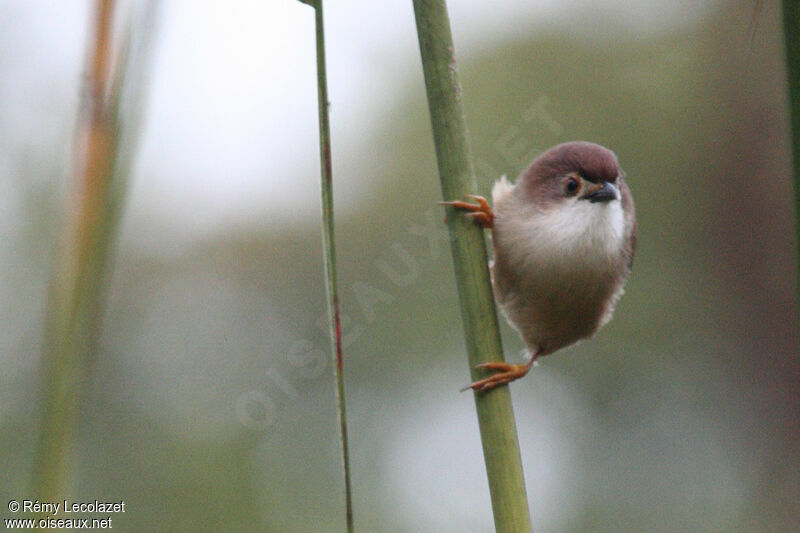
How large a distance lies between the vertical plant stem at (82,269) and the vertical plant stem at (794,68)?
1.62 feet

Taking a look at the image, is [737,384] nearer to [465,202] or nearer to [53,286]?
[465,202]

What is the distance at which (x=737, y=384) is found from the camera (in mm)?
6445

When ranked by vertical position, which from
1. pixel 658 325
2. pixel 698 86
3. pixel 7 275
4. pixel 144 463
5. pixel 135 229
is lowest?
pixel 144 463

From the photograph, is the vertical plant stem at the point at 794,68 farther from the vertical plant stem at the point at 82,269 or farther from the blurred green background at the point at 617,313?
the blurred green background at the point at 617,313

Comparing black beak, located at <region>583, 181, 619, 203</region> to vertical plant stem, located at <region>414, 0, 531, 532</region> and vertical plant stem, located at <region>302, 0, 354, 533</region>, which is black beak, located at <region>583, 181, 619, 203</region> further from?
vertical plant stem, located at <region>302, 0, 354, 533</region>

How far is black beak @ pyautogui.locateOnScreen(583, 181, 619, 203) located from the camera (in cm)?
216

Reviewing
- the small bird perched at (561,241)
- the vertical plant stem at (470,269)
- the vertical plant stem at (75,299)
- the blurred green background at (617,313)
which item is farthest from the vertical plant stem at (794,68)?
the blurred green background at (617,313)

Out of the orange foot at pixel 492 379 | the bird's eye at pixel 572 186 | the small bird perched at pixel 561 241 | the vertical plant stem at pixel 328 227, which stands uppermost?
the bird's eye at pixel 572 186

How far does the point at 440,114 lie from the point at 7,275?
492 cm

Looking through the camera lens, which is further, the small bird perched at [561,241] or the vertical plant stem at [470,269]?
the small bird perched at [561,241]

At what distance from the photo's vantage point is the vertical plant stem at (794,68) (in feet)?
1.94

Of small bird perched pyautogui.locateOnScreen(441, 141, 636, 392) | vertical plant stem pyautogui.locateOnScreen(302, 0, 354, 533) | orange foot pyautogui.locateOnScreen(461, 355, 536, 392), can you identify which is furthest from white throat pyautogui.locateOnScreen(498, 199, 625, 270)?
vertical plant stem pyautogui.locateOnScreen(302, 0, 354, 533)

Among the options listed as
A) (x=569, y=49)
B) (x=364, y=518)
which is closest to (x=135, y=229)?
(x=364, y=518)

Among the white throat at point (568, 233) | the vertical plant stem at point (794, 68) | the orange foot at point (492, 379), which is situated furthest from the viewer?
the white throat at point (568, 233)
